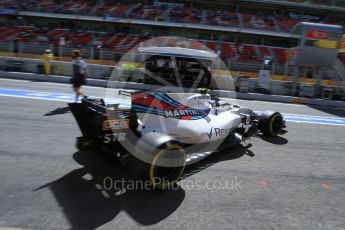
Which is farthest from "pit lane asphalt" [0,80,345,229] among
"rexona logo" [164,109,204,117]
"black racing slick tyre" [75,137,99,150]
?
"rexona logo" [164,109,204,117]

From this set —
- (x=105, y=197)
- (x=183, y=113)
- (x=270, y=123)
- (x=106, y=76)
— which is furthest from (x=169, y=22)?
(x=105, y=197)

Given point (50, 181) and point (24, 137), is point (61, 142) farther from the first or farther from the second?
point (50, 181)

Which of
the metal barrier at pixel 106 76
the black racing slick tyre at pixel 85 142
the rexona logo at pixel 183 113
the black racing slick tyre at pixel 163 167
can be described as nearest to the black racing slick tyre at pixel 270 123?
the rexona logo at pixel 183 113

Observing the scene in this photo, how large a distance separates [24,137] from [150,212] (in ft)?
11.8

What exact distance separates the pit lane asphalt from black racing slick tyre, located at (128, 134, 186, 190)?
167mm

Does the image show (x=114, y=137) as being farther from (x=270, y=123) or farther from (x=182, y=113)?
(x=270, y=123)

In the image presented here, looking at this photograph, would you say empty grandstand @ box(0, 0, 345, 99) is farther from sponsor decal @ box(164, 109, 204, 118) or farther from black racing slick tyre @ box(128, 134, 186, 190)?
black racing slick tyre @ box(128, 134, 186, 190)

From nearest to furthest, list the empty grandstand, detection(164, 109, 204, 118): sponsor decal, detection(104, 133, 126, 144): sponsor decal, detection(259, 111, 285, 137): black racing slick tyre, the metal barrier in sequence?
detection(104, 133, 126, 144): sponsor decal
detection(164, 109, 204, 118): sponsor decal
detection(259, 111, 285, 137): black racing slick tyre
the metal barrier
the empty grandstand

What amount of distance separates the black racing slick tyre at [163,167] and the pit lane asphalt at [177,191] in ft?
0.55

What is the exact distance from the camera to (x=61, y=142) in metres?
6.42

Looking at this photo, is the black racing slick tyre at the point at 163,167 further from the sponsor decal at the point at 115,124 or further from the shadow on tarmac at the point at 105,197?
the sponsor decal at the point at 115,124

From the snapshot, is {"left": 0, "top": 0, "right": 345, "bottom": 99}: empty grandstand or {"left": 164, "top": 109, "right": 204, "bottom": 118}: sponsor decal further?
{"left": 0, "top": 0, "right": 345, "bottom": 99}: empty grandstand

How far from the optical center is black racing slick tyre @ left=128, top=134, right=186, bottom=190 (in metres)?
4.41

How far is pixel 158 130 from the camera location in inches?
204
